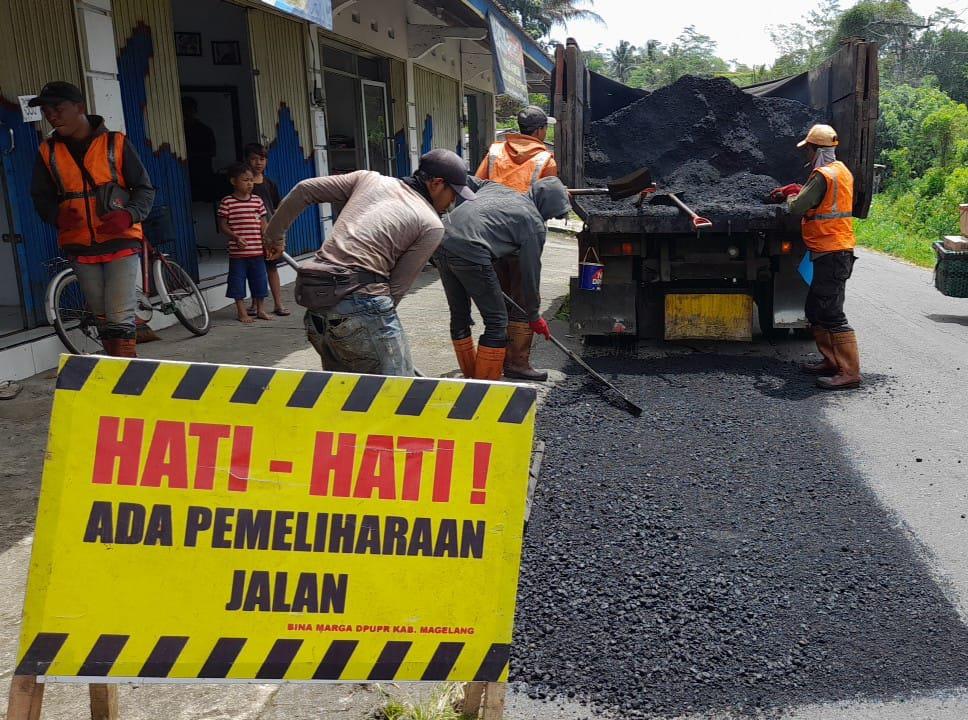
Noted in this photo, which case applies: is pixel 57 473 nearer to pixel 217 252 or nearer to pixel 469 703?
pixel 469 703

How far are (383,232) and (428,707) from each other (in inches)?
72.6

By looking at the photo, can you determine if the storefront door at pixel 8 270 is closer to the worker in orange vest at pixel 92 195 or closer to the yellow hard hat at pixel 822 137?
the worker in orange vest at pixel 92 195

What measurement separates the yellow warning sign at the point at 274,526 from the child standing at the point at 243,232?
6.00 metres

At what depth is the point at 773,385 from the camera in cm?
646

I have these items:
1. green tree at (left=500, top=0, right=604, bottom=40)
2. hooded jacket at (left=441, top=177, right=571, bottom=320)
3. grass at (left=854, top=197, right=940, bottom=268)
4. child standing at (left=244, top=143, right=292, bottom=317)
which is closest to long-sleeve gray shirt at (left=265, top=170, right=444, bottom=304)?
hooded jacket at (left=441, top=177, right=571, bottom=320)

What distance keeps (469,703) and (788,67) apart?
69337 millimetres

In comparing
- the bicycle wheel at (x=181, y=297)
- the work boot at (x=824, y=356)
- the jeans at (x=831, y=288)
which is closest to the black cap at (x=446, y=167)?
the jeans at (x=831, y=288)

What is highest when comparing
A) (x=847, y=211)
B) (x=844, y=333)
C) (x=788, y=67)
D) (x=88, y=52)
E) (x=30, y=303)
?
(x=788, y=67)

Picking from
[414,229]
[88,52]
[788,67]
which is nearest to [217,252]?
[88,52]

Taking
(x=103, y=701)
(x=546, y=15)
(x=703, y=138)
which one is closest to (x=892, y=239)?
(x=703, y=138)

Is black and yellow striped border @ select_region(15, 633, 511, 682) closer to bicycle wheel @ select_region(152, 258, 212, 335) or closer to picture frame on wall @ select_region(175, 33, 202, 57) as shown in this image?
bicycle wheel @ select_region(152, 258, 212, 335)

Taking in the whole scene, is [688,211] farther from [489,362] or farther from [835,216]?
[489,362]

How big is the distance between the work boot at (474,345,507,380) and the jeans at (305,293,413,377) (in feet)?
7.31

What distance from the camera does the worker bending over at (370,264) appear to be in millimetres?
3486
